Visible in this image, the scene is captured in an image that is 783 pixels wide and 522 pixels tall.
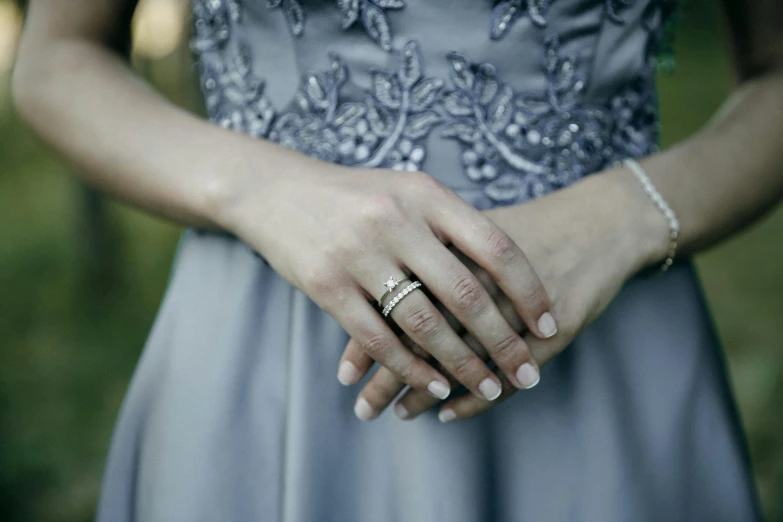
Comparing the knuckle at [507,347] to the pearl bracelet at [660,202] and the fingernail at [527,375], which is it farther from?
the pearl bracelet at [660,202]

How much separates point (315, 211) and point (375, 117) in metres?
0.20

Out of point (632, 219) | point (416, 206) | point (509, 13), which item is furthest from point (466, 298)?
point (509, 13)

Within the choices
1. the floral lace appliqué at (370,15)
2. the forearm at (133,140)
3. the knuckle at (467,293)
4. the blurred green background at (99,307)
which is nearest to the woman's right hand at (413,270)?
the knuckle at (467,293)

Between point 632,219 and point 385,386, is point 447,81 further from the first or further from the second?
point 385,386

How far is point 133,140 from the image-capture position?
88 cm

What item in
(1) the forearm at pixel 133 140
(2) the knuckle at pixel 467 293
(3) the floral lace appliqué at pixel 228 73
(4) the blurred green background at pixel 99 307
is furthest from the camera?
(4) the blurred green background at pixel 99 307

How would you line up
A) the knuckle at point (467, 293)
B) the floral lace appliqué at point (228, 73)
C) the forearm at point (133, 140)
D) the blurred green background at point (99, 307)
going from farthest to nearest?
the blurred green background at point (99, 307) < the floral lace appliqué at point (228, 73) < the forearm at point (133, 140) < the knuckle at point (467, 293)

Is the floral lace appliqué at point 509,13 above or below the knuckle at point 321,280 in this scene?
above

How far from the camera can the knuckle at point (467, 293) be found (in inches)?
26.9

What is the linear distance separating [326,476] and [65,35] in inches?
27.1

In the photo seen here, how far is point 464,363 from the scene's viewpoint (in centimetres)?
71

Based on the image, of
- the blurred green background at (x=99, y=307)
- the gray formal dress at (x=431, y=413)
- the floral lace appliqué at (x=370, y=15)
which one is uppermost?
the floral lace appliqué at (x=370, y=15)

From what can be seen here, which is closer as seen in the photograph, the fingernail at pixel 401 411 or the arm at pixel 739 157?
the fingernail at pixel 401 411

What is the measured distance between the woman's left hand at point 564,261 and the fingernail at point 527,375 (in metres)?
0.03
